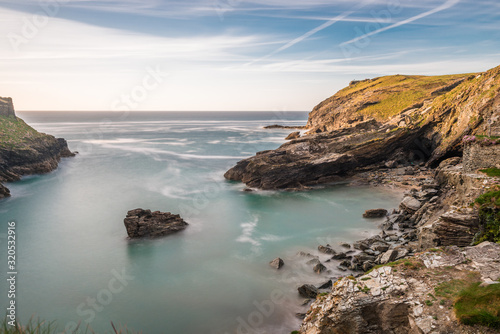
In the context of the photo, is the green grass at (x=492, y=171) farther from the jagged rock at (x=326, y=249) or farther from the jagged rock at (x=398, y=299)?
the jagged rock at (x=326, y=249)

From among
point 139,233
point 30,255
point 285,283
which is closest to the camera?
point 285,283

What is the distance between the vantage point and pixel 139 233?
2464cm

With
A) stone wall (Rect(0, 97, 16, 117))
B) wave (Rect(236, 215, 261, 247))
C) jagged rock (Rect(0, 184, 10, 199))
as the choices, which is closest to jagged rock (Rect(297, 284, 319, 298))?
wave (Rect(236, 215, 261, 247))

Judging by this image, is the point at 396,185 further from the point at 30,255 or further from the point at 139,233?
the point at 30,255

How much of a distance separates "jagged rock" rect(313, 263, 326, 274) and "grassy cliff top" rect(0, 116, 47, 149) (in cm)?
4884

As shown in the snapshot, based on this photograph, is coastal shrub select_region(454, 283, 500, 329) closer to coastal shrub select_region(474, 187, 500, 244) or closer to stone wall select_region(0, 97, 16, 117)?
coastal shrub select_region(474, 187, 500, 244)

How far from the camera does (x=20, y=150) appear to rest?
1815 inches

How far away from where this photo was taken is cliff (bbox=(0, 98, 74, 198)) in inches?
1704

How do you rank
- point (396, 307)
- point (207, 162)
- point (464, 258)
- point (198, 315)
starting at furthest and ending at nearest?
point (207, 162) < point (198, 315) < point (464, 258) < point (396, 307)

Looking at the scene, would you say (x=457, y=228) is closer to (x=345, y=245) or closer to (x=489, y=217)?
(x=489, y=217)

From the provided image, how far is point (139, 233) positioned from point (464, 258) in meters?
22.2

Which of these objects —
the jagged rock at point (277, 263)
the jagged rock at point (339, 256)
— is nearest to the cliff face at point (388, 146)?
the jagged rock at point (277, 263)

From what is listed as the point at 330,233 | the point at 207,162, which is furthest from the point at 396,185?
the point at 207,162

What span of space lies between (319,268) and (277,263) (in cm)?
284
